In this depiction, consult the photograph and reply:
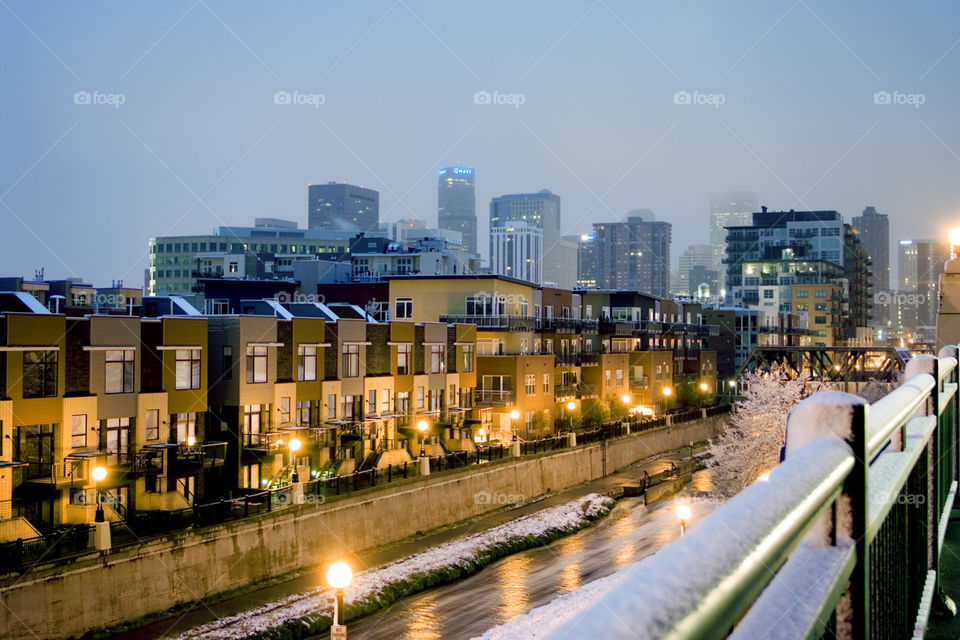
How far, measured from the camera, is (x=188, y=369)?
3916 cm

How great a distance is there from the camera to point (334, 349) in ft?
157

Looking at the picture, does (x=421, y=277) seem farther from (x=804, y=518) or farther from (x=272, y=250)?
(x=272, y=250)

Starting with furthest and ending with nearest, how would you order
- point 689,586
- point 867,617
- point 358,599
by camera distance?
point 358,599 < point 867,617 < point 689,586

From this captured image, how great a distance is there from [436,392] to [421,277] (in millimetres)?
13772

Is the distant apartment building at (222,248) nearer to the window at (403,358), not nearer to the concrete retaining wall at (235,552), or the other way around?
the window at (403,358)

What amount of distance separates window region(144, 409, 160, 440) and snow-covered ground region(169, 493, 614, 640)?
882cm

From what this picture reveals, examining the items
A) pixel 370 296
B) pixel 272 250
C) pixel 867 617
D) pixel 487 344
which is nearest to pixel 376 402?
pixel 487 344

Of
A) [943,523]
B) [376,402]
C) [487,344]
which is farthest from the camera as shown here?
[487,344]

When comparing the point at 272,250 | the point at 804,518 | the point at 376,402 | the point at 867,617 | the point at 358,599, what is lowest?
the point at 358,599

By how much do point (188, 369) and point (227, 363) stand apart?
247cm

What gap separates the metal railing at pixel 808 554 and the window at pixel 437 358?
51.5m

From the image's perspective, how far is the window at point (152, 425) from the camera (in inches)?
1452
